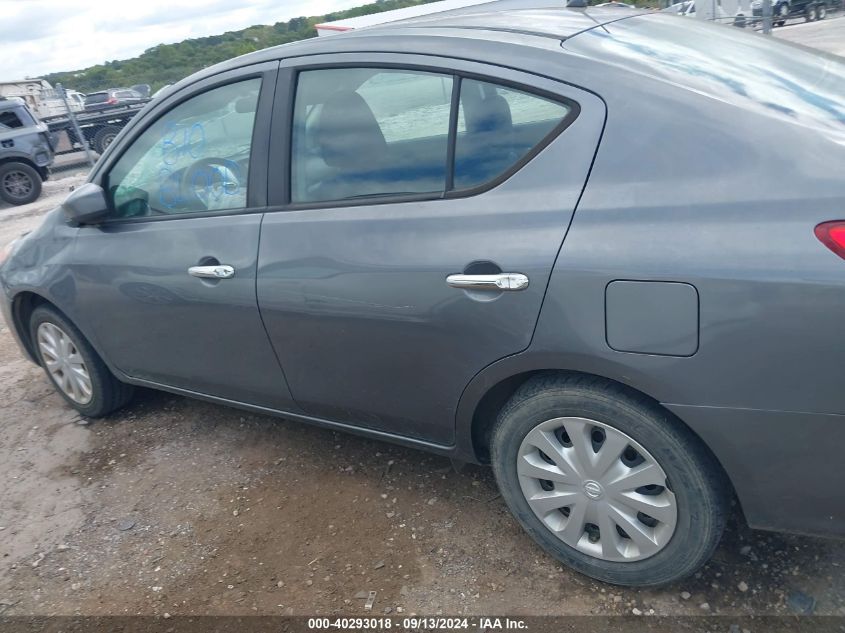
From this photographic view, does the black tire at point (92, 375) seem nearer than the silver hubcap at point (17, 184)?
Yes

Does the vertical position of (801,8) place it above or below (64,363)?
below

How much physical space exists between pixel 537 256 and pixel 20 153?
13249 millimetres

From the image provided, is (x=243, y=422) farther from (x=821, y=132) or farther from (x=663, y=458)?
(x=821, y=132)

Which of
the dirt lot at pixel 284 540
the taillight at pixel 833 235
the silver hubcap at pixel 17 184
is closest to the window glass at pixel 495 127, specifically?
the taillight at pixel 833 235

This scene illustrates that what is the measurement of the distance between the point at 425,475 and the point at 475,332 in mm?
1064

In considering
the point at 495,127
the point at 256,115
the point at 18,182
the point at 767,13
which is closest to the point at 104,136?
the point at 18,182

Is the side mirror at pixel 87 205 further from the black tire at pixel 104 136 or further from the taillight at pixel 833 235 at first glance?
the black tire at pixel 104 136

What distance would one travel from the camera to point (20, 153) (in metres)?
12.7

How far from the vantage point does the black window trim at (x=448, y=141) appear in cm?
212

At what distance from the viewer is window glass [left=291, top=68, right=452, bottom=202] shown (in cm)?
237

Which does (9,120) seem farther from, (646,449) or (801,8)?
(801,8)

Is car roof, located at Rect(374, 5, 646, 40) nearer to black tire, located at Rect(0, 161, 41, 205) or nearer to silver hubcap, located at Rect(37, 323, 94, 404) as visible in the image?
silver hubcap, located at Rect(37, 323, 94, 404)

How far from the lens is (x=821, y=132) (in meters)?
1.85

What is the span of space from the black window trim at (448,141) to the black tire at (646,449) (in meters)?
0.64
